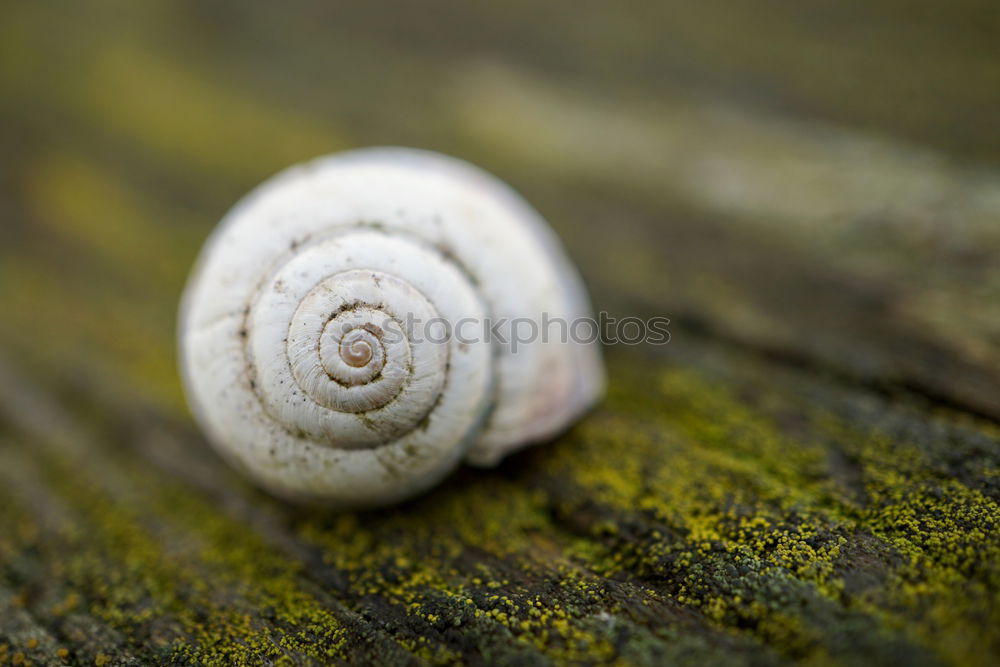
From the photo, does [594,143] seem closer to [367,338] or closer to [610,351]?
[610,351]

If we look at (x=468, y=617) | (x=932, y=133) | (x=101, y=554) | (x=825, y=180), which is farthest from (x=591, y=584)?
(x=932, y=133)

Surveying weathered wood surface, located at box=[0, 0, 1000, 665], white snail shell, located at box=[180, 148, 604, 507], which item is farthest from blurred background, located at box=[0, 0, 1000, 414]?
white snail shell, located at box=[180, 148, 604, 507]

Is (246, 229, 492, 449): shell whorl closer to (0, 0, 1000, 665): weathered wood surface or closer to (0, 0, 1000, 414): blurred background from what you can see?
(0, 0, 1000, 665): weathered wood surface

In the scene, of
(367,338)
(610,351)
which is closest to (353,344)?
(367,338)

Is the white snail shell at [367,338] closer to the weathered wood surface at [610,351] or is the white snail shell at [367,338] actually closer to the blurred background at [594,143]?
the weathered wood surface at [610,351]

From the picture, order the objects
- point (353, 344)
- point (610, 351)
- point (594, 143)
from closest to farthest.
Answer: point (353, 344) < point (610, 351) < point (594, 143)

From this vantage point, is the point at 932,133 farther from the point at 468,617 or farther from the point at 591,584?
the point at 468,617
